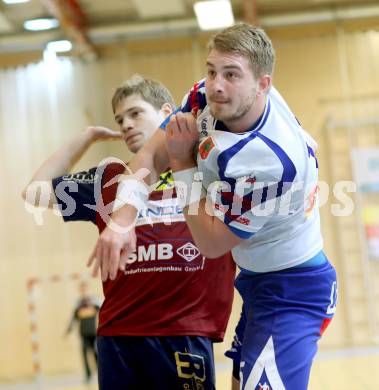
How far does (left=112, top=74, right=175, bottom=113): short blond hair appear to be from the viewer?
12.2 feet

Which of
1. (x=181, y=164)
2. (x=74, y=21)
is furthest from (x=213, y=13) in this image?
(x=181, y=164)

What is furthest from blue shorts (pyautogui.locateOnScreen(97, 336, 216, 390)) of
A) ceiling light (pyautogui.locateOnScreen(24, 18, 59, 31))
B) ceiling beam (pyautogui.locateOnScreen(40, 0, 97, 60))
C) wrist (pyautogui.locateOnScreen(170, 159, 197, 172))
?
ceiling light (pyautogui.locateOnScreen(24, 18, 59, 31))

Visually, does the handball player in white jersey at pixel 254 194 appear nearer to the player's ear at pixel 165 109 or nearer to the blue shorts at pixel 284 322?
the blue shorts at pixel 284 322

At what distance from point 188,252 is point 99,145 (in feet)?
27.6

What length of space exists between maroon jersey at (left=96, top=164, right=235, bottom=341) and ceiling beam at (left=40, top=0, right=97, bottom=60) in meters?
7.40

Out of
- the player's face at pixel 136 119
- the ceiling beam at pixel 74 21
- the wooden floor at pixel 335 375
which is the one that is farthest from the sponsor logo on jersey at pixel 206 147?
the ceiling beam at pixel 74 21

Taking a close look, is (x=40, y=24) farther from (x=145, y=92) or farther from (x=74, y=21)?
(x=145, y=92)

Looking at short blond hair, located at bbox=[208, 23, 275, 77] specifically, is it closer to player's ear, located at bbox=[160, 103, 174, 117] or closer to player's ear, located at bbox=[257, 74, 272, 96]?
player's ear, located at bbox=[257, 74, 272, 96]

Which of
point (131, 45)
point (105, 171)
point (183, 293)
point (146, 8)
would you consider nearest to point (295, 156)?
point (183, 293)

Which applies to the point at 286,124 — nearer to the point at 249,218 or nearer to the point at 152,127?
the point at 249,218

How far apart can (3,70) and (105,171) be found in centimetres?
914

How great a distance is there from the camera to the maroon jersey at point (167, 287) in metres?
3.34

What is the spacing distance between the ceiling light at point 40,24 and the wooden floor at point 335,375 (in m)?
5.82

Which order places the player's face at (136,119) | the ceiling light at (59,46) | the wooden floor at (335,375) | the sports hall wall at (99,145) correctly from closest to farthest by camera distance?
1. the player's face at (136,119)
2. the wooden floor at (335,375)
3. the sports hall wall at (99,145)
4. the ceiling light at (59,46)
